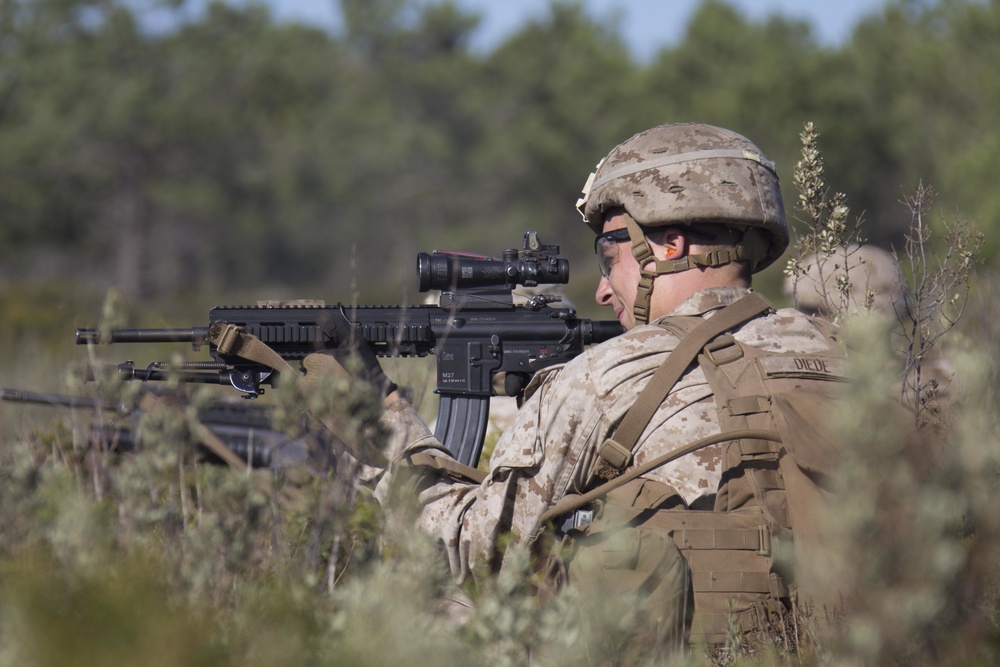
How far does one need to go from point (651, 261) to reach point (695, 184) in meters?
0.29

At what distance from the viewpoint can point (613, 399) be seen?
3652 mm

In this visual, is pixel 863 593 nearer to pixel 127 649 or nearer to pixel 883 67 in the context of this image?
pixel 127 649

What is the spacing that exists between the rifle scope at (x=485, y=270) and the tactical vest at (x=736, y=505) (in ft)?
4.21

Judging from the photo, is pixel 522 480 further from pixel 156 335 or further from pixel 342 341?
pixel 156 335

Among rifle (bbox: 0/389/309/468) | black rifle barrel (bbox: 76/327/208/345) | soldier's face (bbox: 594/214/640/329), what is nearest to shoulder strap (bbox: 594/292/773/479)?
soldier's face (bbox: 594/214/640/329)

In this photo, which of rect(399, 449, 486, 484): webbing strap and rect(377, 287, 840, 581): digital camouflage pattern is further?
rect(399, 449, 486, 484): webbing strap

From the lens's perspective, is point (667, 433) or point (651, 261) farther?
point (651, 261)

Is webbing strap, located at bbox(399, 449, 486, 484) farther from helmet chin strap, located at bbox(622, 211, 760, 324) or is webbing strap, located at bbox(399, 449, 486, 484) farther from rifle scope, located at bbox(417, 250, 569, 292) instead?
rifle scope, located at bbox(417, 250, 569, 292)

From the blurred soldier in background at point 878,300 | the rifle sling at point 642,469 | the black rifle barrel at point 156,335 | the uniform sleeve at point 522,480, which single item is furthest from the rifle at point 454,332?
the rifle sling at point 642,469

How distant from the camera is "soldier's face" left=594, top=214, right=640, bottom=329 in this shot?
417cm

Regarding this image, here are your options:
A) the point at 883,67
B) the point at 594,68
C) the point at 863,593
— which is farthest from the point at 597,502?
the point at 594,68

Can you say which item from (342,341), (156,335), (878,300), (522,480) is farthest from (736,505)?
(878,300)

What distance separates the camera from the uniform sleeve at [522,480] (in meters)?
3.67

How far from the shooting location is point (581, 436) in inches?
144
